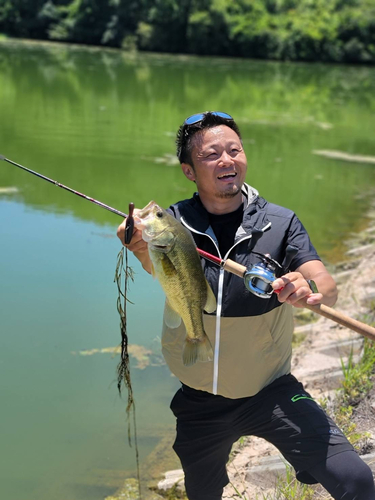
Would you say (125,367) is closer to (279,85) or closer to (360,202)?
(360,202)

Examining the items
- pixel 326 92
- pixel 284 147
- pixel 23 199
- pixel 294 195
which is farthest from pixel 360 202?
pixel 326 92

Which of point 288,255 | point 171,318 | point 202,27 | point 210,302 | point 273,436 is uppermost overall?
point 202,27

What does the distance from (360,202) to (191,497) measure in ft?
28.5

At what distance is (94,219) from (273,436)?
628 centimetres

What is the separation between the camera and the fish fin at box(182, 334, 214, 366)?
2729 mm

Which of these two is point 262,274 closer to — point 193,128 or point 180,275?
point 180,275

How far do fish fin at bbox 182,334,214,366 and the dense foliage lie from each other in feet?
148

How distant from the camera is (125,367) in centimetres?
310

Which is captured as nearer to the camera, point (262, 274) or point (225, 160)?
point (262, 274)

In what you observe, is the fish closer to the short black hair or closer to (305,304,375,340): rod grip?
(305,304,375,340): rod grip

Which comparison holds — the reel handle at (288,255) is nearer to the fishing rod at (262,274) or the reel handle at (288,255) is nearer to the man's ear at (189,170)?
the fishing rod at (262,274)

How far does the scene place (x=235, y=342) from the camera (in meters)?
2.80

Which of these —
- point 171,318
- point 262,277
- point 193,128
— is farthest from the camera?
point 193,128

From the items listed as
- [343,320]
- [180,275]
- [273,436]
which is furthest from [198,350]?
[343,320]
